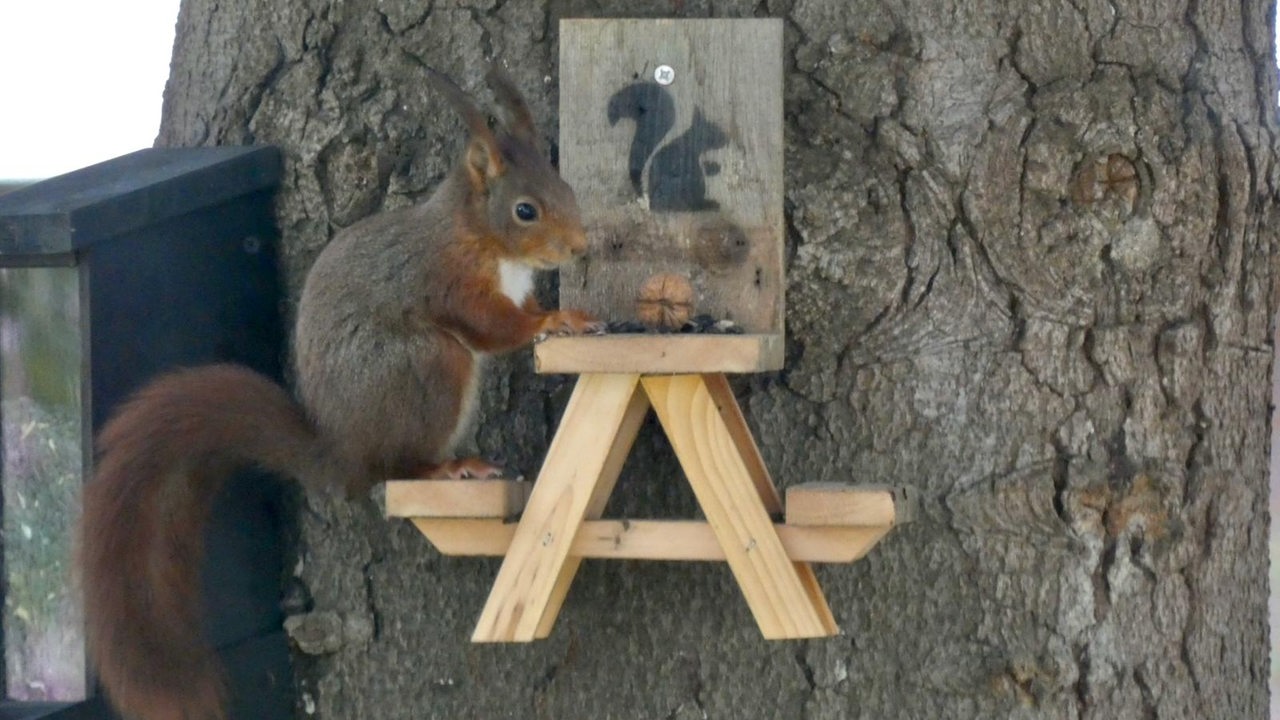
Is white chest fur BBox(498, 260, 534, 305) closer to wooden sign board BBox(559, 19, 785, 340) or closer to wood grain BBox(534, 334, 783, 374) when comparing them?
wooden sign board BBox(559, 19, 785, 340)

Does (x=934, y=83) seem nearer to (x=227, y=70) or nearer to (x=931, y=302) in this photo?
(x=931, y=302)

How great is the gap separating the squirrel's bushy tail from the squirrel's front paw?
0.27 meters

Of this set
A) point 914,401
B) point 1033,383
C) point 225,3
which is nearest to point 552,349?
point 914,401

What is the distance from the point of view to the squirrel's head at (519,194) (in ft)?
5.31

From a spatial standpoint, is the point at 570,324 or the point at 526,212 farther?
the point at 526,212

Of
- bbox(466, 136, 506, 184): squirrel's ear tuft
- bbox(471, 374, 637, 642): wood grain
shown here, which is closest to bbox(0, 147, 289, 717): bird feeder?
bbox(466, 136, 506, 184): squirrel's ear tuft

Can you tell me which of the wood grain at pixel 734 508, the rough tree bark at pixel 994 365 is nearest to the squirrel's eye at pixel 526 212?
the rough tree bark at pixel 994 365

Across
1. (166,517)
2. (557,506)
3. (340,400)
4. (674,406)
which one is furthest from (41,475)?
(674,406)

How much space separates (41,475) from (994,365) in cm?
94

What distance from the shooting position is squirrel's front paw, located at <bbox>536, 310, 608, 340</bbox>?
4.99 feet

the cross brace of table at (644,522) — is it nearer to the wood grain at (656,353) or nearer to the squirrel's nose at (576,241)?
the wood grain at (656,353)

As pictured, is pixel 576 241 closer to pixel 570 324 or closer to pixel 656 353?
pixel 570 324

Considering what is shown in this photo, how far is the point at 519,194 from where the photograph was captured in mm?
1648

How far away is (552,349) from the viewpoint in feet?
4.78
